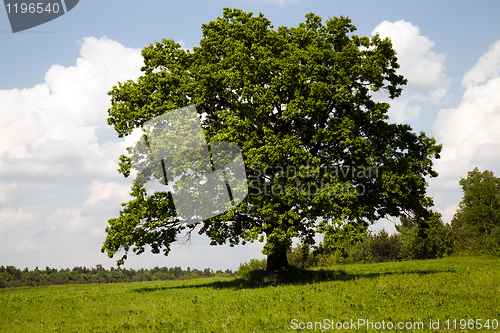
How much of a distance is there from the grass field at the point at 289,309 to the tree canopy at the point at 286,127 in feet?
12.6

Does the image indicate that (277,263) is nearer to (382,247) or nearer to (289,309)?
(289,309)

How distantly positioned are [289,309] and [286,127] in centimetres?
1400

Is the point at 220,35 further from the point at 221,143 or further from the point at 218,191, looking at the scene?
the point at 218,191

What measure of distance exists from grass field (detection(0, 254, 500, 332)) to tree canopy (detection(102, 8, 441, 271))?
12.6 feet

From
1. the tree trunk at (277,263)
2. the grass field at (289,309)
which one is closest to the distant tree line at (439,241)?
the tree trunk at (277,263)

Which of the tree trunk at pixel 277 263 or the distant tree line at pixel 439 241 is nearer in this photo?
the tree trunk at pixel 277 263

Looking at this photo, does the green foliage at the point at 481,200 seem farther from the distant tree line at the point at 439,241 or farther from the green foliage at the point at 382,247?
the green foliage at the point at 382,247

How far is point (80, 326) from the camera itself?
1589 cm

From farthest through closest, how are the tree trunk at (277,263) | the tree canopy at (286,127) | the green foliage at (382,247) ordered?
the green foliage at (382,247), the tree trunk at (277,263), the tree canopy at (286,127)

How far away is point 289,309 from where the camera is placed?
15.9 meters

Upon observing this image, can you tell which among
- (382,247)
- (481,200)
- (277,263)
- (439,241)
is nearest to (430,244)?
(439,241)

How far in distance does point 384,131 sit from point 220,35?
14.2 metres

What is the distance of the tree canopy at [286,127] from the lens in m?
22.7

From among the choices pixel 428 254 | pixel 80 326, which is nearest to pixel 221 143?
pixel 80 326
